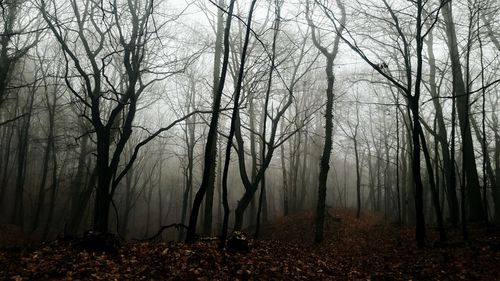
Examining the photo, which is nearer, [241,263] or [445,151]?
[241,263]

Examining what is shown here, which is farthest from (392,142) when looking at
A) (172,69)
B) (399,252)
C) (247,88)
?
(172,69)

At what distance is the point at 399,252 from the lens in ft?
32.3

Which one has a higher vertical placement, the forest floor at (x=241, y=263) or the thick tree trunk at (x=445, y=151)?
the thick tree trunk at (x=445, y=151)

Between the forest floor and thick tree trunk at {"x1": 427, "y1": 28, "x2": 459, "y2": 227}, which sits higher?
thick tree trunk at {"x1": 427, "y1": 28, "x2": 459, "y2": 227}

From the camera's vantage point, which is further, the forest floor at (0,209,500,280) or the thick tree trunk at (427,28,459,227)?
the thick tree trunk at (427,28,459,227)

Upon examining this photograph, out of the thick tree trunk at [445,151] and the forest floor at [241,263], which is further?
the thick tree trunk at [445,151]

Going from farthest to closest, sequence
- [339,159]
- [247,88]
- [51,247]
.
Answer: [339,159] → [247,88] → [51,247]

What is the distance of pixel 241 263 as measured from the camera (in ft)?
23.0

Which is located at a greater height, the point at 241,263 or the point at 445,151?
the point at 445,151

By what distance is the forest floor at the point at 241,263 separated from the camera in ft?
19.3

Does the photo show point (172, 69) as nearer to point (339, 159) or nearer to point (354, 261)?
point (354, 261)

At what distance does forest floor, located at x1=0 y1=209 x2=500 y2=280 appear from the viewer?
5891 millimetres

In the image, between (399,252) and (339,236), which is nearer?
(399,252)

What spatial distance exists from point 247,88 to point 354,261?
8901mm
